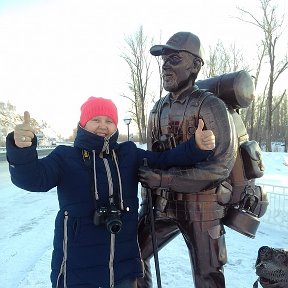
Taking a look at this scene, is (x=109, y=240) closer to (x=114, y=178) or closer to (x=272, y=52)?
(x=114, y=178)

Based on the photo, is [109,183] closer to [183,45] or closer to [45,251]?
[183,45]

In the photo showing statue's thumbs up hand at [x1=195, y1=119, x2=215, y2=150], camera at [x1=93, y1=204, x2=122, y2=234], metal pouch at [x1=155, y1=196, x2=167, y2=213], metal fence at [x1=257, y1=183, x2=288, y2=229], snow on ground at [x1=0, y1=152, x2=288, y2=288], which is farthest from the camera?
metal fence at [x1=257, y1=183, x2=288, y2=229]

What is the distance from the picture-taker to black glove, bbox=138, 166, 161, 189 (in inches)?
78.5

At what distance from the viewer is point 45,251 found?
4469 mm

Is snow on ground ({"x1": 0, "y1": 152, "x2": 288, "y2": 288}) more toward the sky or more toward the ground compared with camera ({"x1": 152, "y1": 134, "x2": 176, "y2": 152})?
more toward the ground

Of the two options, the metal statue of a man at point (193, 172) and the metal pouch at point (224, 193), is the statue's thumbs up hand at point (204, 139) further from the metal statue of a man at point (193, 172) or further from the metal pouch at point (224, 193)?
the metal pouch at point (224, 193)

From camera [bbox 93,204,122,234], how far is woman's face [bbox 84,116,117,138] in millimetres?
416

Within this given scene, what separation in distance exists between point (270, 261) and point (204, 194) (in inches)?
20.5

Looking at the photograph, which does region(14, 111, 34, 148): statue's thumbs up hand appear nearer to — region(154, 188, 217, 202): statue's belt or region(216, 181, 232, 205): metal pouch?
region(154, 188, 217, 202): statue's belt

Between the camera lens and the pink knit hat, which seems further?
the camera lens

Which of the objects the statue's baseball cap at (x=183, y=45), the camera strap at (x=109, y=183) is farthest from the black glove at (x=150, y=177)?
the statue's baseball cap at (x=183, y=45)

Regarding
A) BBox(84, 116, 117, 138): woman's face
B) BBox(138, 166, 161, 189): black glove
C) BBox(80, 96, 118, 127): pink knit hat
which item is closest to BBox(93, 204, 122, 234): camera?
BBox(138, 166, 161, 189): black glove

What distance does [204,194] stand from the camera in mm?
2154

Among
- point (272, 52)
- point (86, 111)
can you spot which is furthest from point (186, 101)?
point (272, 52)
